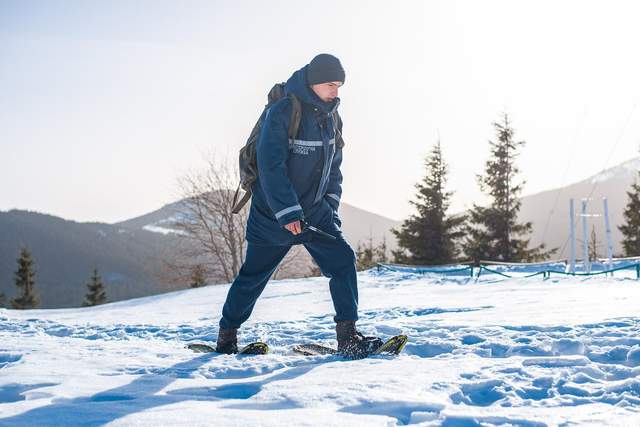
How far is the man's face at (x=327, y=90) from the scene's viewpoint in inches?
146

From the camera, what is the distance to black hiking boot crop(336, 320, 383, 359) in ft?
11.8

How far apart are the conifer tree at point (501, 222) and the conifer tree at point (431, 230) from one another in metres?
0.92

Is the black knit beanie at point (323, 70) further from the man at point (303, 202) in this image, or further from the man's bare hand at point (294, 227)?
the man's bare hand at point (294, 227)

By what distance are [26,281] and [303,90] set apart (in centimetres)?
5451

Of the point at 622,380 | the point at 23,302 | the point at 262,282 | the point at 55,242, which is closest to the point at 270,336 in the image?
the point at 262,282

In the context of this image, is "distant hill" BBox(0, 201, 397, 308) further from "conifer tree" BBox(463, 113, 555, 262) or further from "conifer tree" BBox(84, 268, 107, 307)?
"conifer tree" BBox(463, 113, 555, 262)

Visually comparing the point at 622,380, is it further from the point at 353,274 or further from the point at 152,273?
the point at 152,273

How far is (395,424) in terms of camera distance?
207 centimetres

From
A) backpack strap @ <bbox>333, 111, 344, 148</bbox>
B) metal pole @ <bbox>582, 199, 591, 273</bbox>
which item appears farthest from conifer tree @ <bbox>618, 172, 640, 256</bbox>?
backpack strap @ <bbox>333, 111, 344, 148</bbox>

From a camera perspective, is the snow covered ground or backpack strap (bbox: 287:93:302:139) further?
backpack strap (bbox: 287:93:302:139)

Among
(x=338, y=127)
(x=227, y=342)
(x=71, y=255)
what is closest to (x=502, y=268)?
(x=338, y=127)

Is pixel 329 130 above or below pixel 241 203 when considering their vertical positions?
above

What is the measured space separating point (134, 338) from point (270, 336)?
1320 mm

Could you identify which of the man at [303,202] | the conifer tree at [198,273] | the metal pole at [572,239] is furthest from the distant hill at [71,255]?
the man at [303,202]
